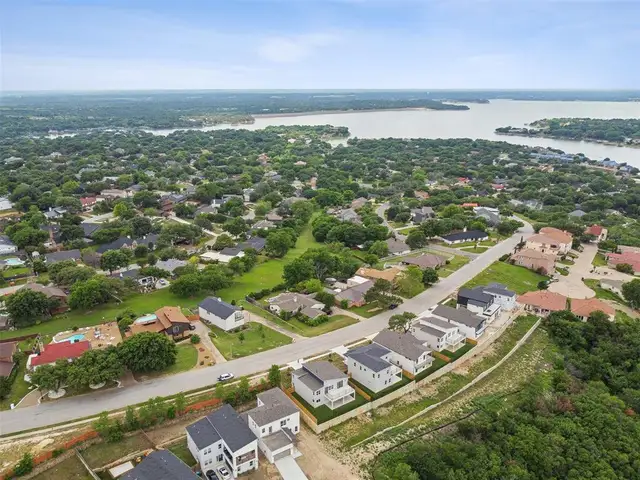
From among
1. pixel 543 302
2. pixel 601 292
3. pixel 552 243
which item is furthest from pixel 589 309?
pixel 552 243

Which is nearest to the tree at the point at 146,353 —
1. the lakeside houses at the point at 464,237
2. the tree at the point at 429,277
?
the tree at the point at 429,277

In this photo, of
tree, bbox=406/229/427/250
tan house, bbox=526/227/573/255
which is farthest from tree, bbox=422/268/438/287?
tan house, bbox=526/227/573/255

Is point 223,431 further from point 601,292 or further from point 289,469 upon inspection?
point 601,292

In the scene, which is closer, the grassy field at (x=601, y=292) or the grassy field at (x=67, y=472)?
the grassy field at (x=67, y=472)

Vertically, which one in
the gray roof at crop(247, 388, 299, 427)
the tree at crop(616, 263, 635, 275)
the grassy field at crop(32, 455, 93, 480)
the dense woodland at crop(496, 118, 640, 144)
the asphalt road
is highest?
the dense woodland at crop(496, 118, 640, 144)

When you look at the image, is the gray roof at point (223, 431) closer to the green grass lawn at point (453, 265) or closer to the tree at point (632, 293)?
the green grass lawn at point (453, 265)

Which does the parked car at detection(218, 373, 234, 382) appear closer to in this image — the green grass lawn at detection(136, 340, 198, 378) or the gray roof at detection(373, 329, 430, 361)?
the green grass lawn at detection(136, 340, 198, 378)
